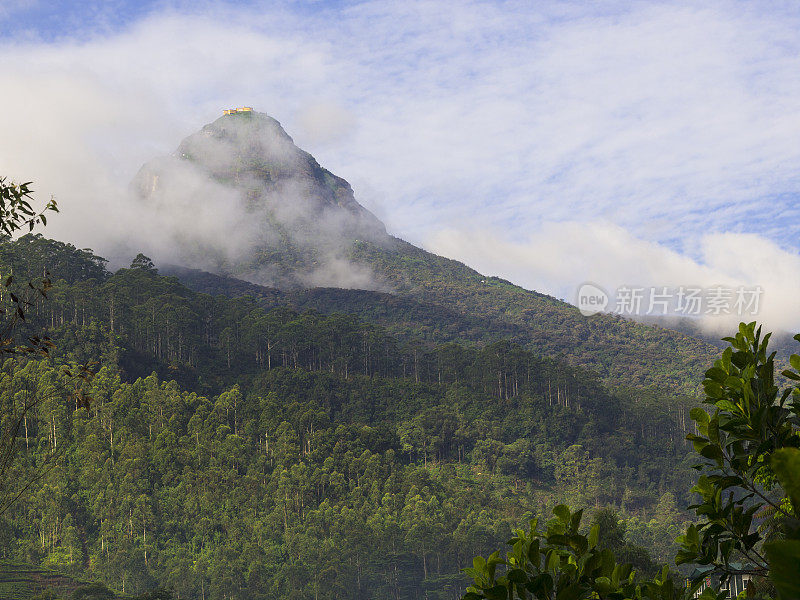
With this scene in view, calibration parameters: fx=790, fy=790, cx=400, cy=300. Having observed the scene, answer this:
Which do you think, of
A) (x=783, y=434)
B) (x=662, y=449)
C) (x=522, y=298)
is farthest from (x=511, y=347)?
(x=783, y=434)

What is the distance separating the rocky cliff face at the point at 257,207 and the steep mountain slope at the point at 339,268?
246mm

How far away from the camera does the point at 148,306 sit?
209 ft

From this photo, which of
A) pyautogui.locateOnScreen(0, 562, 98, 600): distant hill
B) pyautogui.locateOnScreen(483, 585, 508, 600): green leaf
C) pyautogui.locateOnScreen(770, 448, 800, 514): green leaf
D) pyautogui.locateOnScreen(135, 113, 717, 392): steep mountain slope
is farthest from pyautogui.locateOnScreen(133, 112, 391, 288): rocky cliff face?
pyautogui.locateOnScreen(770, 448, 800, 514): green leaf

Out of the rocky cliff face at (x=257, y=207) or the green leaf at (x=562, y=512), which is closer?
the green leaf at (x=562, y=512)

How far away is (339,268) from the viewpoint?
128 m

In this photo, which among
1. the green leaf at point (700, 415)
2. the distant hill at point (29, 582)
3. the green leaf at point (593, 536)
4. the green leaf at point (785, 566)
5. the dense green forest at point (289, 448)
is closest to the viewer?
the green leaf at point (785, 566)

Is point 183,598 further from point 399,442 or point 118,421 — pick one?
point 399,442

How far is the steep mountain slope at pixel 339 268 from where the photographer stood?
99062 millimetres

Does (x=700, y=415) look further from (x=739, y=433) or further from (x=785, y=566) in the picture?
(x=785, y=566)

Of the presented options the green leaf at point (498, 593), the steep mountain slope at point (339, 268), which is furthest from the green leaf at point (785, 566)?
the steep mountain slope at point (339, 268)

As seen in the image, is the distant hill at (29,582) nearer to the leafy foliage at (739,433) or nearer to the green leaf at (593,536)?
the green leaf at (593,536)

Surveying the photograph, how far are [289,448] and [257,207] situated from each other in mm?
91514

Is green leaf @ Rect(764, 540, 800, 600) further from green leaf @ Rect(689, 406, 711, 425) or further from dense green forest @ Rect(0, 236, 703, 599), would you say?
dense green forest @ Rect(0, 236, 703, 599)

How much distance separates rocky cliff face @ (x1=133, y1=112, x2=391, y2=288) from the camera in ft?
423
